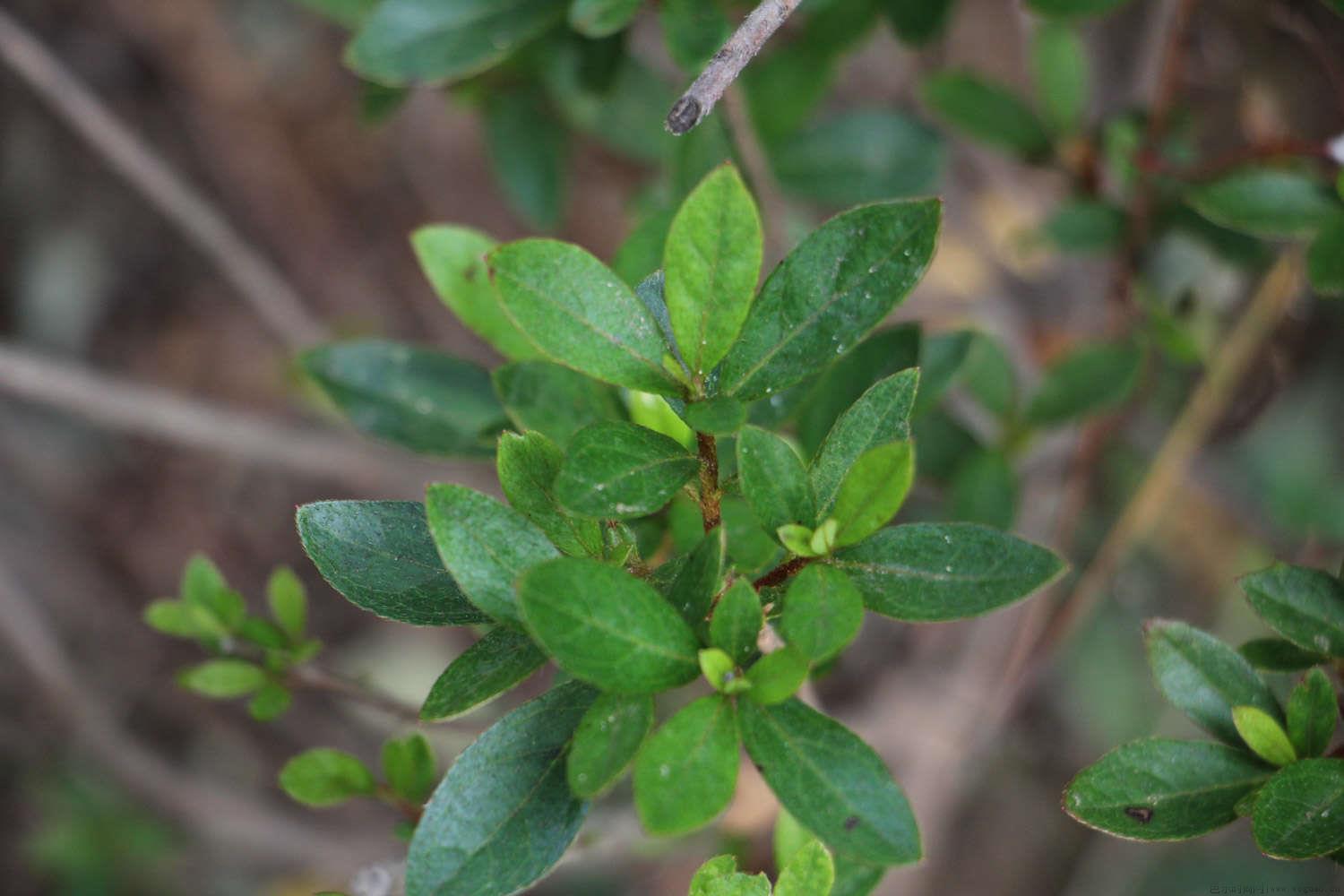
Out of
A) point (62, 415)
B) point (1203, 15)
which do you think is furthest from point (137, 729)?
point (1203, 15)

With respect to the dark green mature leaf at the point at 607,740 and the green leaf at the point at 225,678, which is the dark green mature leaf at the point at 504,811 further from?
the green leaf at the point at 225,678

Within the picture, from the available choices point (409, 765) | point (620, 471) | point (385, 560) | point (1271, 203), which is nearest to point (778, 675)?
point (620, 471)

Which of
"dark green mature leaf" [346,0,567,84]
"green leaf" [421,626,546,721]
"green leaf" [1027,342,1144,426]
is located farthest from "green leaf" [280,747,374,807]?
"green leaf" [1027,342,1144,426]

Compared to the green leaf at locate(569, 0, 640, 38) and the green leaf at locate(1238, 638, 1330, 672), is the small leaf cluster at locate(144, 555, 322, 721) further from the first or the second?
the green leaf at locate(1238, 638, 1330, 672)

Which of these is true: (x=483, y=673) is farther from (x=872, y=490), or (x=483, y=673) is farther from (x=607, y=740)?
(x=872, y=490)

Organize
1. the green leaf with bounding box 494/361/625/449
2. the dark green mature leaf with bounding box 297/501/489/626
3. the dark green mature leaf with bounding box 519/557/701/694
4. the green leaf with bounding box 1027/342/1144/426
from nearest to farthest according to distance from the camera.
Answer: the dark green mature leaf with bounding box 519/557/701/694, the dark green mature leaf with bounding box 297/501/489/626, the green leaf with bounding box 494/361/625/449, the green leaf with bounding box 1027/342/1144/426

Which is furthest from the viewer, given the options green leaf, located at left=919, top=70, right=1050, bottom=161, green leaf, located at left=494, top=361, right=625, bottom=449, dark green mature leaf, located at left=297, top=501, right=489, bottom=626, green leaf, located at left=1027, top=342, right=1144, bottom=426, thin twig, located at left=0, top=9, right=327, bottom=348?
thin twig, located at left=0, top=9, right=327, bottom=348

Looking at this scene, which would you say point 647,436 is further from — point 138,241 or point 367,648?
point 138,241

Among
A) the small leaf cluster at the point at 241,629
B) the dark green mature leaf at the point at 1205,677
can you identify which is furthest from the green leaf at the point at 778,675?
the small leaf cluster at the point at 241,629
